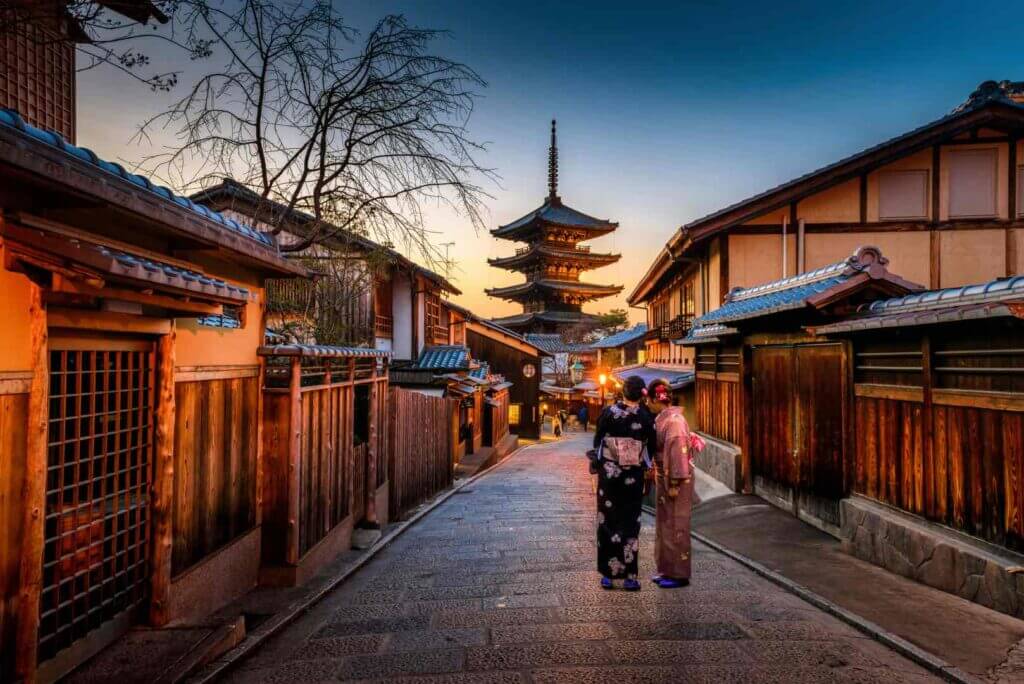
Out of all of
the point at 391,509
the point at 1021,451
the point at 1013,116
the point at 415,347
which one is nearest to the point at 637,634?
the point at 1021,451

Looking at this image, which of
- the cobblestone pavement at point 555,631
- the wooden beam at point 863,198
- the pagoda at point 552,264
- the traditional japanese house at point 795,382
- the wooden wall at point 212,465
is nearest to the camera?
the cobblestone pavement at point 555,631

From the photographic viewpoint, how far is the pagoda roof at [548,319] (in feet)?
150

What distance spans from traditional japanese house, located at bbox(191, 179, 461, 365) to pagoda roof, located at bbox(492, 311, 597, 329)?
21113mm

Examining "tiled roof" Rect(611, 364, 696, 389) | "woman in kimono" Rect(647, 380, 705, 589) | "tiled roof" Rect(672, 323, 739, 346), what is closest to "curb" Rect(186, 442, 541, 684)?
"woman in kimono" Rect(647, 380, 705, 589)

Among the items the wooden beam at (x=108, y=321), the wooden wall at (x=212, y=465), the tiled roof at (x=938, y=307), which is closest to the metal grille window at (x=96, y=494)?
the wooden beam at (x=108, y=321)

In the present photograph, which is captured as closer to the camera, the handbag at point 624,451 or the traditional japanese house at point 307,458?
the handbag at point 624,451

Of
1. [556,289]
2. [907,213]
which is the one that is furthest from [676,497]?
[556,289]

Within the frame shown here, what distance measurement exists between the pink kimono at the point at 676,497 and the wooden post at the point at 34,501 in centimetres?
457

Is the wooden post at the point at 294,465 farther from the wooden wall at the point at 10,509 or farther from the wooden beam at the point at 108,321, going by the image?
the wooden wall at the point at 10,509

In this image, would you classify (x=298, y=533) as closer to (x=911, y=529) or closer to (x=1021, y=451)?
(x=911, y=529)

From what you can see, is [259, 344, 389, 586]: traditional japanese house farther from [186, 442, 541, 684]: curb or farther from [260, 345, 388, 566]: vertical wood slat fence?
[186, 442, 541, 684]: curb

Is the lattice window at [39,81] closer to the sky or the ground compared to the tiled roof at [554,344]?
closer to the sky

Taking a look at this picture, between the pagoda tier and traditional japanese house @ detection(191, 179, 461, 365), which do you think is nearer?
traditional japanese house @ detection(191, 179, 461, 365)

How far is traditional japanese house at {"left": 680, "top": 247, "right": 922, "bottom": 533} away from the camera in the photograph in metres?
6.92
